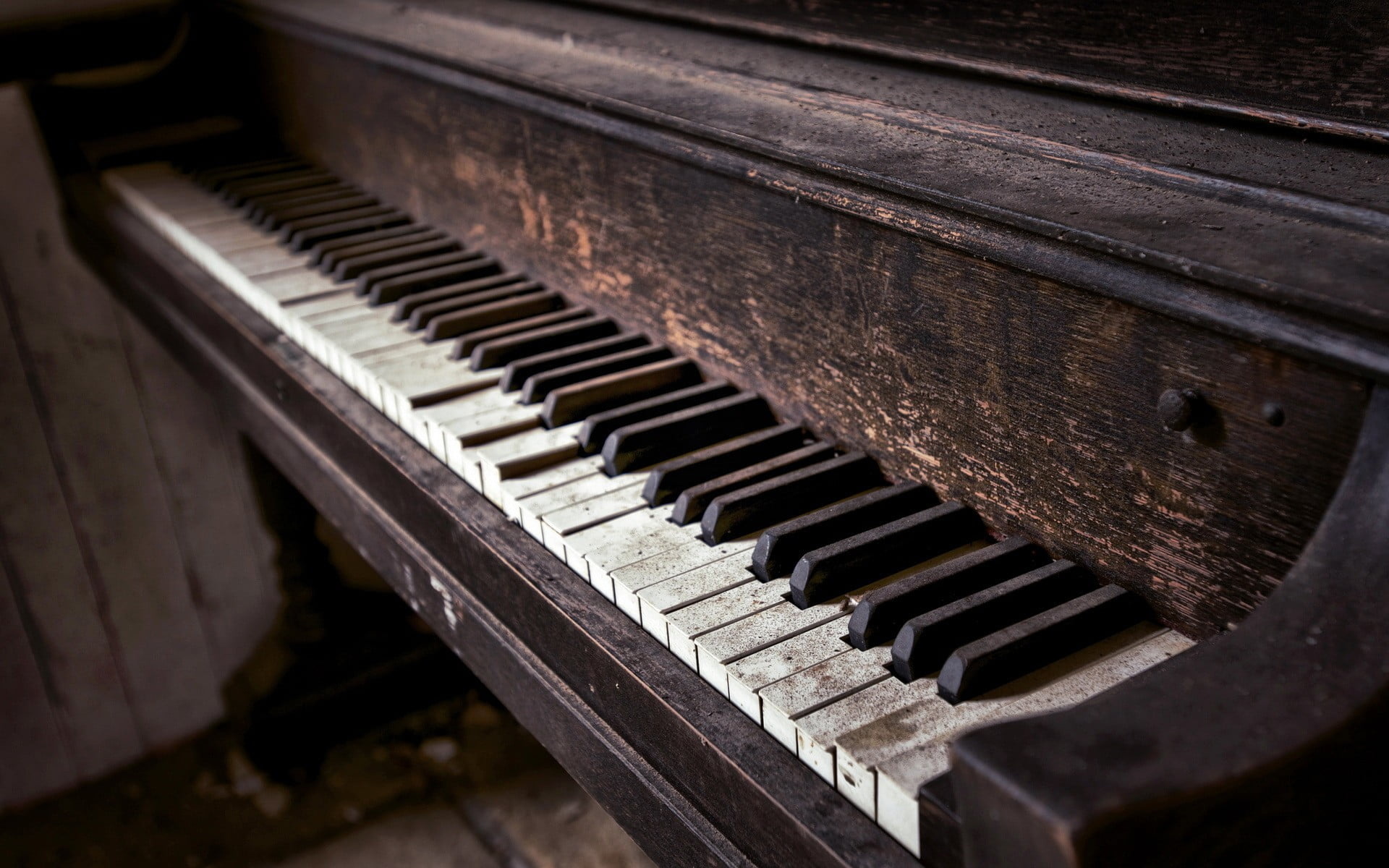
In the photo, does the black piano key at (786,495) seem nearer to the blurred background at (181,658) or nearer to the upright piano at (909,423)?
the upright piano at (909,423)

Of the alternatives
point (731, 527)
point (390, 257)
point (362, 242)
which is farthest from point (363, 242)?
point (731, 527)

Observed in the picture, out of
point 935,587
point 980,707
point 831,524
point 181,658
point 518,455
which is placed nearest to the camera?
point 980,707

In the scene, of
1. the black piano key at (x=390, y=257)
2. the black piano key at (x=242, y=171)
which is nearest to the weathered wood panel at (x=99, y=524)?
the black piano key at (x=242, y=171)

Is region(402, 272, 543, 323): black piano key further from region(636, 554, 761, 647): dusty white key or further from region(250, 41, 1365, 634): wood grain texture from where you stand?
region(636, 554, 761, 647): dusty white key

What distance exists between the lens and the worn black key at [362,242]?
6.56ft

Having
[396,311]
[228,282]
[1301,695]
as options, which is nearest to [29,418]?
[228,282]

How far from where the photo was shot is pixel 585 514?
1257mm

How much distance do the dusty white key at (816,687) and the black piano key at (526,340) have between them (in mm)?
797

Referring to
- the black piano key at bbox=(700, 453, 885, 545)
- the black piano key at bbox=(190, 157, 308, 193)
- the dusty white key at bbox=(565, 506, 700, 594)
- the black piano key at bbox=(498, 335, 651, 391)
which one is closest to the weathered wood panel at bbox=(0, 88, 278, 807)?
the black piano key at bbox=(190, 157, 308, 193)

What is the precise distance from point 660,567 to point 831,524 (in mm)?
174

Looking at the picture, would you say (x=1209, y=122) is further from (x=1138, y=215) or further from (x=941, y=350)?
(x=941, y=350)

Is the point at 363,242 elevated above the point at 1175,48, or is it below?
below

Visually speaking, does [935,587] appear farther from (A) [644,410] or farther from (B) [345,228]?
(B) [345,228]

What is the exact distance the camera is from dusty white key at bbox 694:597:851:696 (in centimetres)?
100
